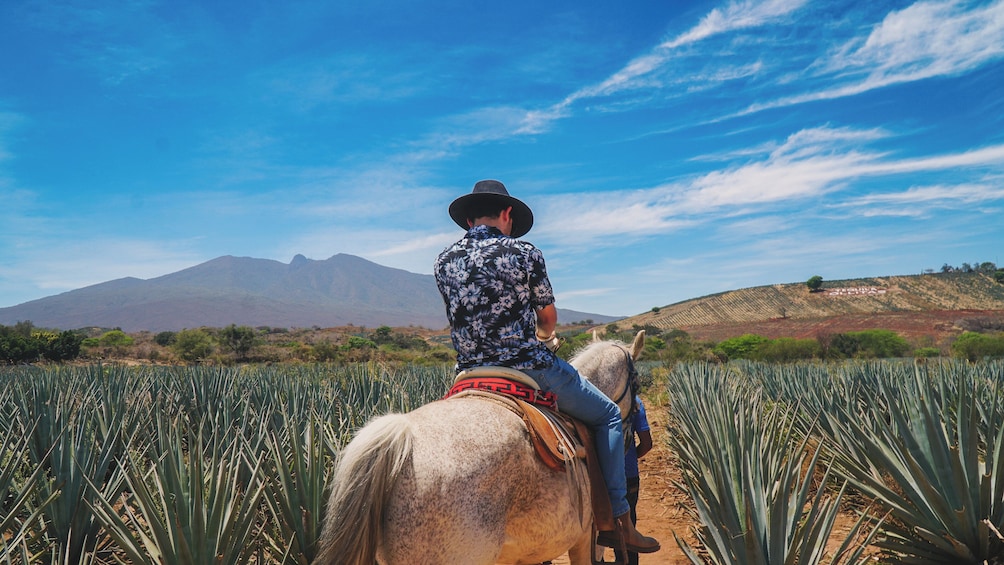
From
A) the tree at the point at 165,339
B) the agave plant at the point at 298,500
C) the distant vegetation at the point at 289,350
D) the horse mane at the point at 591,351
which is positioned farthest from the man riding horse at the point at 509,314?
the tree at the point at 165,339

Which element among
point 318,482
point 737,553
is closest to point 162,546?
point 318,482

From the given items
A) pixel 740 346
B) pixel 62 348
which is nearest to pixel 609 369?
pixel 62 348

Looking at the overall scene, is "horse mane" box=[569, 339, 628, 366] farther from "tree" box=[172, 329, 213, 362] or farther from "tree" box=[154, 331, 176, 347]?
"tree" box=[154, 331, 176, 347]

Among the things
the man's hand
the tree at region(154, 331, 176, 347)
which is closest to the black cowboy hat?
the man's hand

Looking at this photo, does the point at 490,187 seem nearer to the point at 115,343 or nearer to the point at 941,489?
the point at 941,489

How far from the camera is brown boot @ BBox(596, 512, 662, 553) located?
272cm

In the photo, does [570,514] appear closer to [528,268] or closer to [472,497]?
[472,497]

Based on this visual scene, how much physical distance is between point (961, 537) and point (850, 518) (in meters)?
2.37

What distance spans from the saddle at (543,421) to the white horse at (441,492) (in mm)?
54

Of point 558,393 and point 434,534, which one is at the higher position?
point 558,393

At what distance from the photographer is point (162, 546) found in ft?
7.32

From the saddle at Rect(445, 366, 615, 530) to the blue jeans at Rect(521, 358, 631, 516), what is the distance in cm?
4

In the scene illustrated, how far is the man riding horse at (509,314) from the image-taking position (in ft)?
8.00

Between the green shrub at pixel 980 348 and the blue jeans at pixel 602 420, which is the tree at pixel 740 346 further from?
the blue jeans at pixel 602 420
